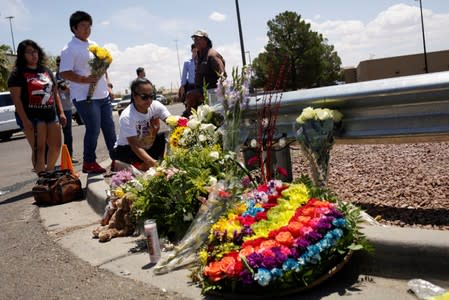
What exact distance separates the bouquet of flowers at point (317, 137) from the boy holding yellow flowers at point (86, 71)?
3.31 metres

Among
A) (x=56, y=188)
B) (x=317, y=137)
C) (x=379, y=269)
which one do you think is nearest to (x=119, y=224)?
(x=56, y=188)

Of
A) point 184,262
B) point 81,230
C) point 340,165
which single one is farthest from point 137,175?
point 340,165

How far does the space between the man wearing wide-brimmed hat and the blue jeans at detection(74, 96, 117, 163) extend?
112 centimetres

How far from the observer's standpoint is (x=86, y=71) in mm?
6148

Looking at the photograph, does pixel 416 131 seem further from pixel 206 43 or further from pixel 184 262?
pixel 206 43

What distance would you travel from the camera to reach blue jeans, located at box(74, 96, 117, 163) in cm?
615

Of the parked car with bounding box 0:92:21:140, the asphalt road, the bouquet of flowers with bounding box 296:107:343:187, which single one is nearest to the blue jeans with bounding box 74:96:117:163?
the asphalt road

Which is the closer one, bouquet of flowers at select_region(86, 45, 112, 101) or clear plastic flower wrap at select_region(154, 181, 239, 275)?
clear plastic flower wrap at select_region(154, 181, 239, 275)

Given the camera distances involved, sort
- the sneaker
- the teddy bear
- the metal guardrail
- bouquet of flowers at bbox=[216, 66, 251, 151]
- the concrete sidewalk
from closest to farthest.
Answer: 1. the concrete sidewalk
2. the metal guardrail
3. bouquet of flowers at bbox=[216, 66, 251, 151]
4. the teddy bear
5. the sneaker

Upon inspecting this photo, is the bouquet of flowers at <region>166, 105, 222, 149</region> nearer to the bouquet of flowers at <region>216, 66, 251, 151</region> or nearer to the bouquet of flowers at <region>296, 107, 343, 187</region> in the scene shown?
the bouquet of flowers at <region>216, 66, 251, 151</region>

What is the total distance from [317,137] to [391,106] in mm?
566

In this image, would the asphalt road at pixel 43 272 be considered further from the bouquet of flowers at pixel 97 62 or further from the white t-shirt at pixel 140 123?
the bouquet of flowers at pixel 97 62

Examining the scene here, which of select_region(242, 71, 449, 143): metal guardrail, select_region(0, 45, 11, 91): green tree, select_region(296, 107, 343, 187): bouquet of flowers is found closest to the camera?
select_region(242, 71, 449, 143): metal guardrail

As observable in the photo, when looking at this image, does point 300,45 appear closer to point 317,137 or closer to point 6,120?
point 6,120
